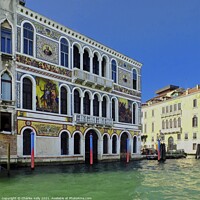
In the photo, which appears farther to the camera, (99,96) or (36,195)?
(99,96)

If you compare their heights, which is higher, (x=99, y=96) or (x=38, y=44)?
(x=38, y=44)

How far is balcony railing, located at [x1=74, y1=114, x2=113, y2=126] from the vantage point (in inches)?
842

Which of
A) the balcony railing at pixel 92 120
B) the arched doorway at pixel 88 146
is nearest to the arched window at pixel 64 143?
the balcony railing at pixel 92 120

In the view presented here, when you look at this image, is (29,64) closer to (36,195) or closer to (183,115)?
(36,195)

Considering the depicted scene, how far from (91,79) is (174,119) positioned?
25.0 m

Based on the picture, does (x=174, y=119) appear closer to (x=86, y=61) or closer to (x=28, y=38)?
(x=86, y=61)

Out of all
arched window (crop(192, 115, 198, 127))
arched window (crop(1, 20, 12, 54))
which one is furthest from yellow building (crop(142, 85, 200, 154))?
arched window (crop(1, 20, 12, 54))

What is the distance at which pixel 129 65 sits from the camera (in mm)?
27531

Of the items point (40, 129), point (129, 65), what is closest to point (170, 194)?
point (40, 129)

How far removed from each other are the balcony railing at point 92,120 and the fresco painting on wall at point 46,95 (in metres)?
1.94

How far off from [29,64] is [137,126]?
13060 millimetres

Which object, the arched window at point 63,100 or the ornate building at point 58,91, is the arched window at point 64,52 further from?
the arched window at point 63,100

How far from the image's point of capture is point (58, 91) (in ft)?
66.1

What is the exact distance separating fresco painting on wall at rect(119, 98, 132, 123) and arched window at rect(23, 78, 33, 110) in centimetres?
948
